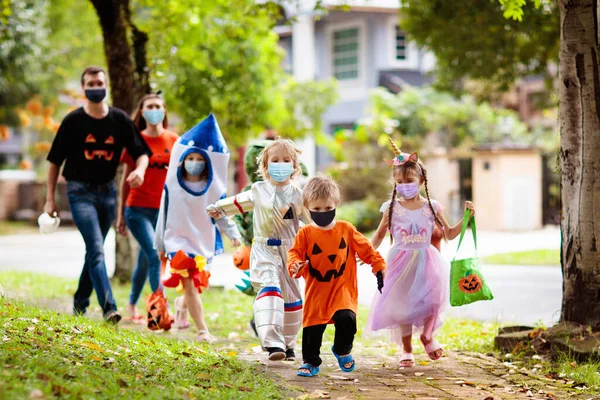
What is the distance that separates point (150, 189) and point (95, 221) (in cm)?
78

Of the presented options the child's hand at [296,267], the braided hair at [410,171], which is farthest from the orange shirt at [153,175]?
the child's hand at [296,267]

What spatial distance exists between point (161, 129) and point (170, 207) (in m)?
1.23

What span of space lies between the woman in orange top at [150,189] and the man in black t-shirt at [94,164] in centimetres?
31

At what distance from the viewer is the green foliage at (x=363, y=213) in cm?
2355

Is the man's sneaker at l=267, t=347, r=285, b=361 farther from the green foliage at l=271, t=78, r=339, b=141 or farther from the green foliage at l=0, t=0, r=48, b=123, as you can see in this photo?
the green foliage at l=0, t=0, r=48, b=123

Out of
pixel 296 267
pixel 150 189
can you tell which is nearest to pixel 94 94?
pixel 150 189

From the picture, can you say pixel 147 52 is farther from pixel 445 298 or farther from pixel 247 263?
pixel 445 298

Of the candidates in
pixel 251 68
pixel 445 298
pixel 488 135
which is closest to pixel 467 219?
pixel 445 298

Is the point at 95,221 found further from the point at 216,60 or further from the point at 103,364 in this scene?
the point at 216,60

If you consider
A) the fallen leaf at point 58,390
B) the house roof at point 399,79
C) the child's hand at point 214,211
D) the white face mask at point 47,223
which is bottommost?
the fallen leaf at point 58,390

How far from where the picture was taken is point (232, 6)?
15.4 metres

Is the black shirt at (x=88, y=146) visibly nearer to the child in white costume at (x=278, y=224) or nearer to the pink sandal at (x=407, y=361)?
the child in white costume at (x=278, y=224)

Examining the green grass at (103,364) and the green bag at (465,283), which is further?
the green bag at (465,283)

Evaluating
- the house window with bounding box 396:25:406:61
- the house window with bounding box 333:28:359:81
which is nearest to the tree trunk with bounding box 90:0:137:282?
the house window with bounding box 333:28:359:81
